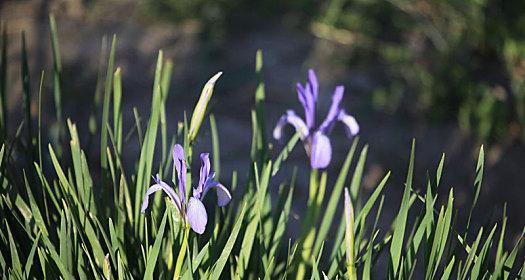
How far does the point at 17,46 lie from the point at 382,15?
5.33 feet

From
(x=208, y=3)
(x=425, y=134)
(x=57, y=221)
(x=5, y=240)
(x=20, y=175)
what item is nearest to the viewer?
(x=5, y=240)

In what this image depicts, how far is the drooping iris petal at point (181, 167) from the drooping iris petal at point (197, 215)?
43 mm

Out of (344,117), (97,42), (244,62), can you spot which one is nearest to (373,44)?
(244,62)

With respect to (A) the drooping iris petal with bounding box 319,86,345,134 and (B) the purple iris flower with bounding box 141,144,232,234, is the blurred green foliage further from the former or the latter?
(B) the purple iris flower with bounding box 141,144,232,234

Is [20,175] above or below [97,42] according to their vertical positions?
above

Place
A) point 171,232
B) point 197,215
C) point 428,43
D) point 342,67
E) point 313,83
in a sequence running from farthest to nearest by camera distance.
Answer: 1. point 428,43
2. point 342,67
3. point 313,83
4. point 171,232
5. point 197,215

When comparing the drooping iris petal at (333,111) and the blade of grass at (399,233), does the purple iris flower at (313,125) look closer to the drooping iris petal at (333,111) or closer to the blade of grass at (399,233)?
the drooping iris petal at (333,111)

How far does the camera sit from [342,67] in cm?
344

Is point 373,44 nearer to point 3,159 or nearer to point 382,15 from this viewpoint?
point 382,15

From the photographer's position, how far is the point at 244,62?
135 inches

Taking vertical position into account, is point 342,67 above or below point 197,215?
below

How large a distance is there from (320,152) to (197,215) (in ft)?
1.16

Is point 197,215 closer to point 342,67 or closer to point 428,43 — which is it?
point 342,67

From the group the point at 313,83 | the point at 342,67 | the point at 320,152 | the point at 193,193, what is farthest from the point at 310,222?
the point at 342,67
